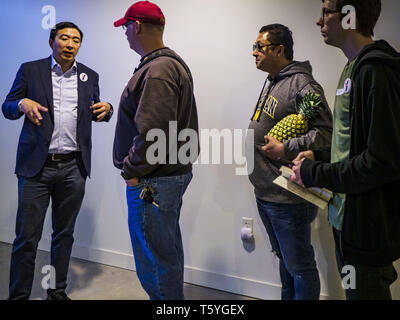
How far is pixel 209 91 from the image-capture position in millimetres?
2672

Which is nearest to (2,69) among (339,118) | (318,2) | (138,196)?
(138,196)

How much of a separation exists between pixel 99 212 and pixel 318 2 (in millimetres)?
2464

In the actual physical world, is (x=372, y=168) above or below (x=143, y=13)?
below

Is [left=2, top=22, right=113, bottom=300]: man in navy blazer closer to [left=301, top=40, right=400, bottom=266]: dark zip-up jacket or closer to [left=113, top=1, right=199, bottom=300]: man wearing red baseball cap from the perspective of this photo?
[left=113, top=1, right=199, bottom=300]: man wearing red baseball cap

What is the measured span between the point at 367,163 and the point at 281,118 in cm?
76

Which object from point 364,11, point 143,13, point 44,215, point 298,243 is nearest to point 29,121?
point 44,215

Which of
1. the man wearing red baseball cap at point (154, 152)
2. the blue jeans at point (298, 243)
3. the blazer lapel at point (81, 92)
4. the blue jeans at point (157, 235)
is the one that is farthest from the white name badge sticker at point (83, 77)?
the blue jeans at point (298, 243)

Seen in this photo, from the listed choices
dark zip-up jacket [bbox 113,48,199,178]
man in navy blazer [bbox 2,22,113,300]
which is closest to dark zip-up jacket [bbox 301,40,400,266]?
dark zip-up jacket [bbox 113,48,199,178]

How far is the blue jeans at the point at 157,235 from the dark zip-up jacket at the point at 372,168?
74 centimetres

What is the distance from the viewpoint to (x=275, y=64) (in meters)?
1.93

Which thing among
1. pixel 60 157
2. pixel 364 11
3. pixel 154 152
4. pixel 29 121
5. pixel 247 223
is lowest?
pixel 247 223

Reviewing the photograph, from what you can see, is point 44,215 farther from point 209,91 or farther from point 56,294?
point 209,91

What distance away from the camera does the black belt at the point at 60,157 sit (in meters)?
2.28

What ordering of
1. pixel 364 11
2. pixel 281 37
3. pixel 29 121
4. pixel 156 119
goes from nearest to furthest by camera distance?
1. pixel 364 11
2. pixel 156 119
3. pixel 281 37
4. pixel 29 121
